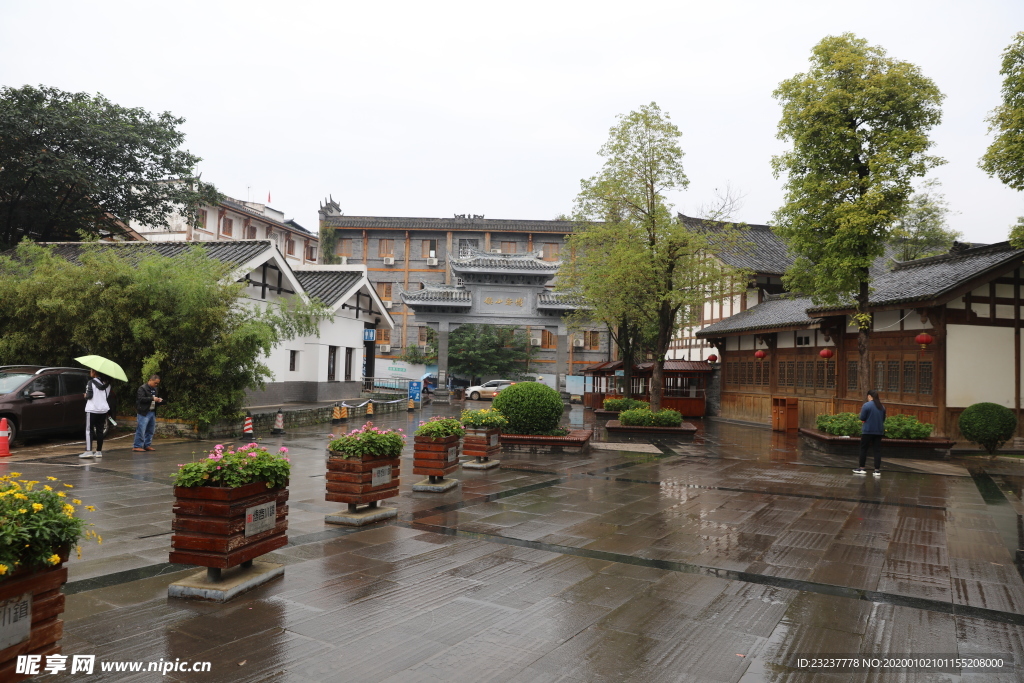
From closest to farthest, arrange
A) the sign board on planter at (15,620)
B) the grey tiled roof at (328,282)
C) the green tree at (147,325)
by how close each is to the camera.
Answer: the sign board on planter at (15,620), the green tree at (147,325), the grey tiled roof at (328,282)

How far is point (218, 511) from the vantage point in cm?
466

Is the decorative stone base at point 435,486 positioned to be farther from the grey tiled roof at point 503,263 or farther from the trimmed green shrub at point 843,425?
the grey tiled roof at point 503,263

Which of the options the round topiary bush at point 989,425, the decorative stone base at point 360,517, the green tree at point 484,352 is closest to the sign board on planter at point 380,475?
the decorative stone base at point 360,517

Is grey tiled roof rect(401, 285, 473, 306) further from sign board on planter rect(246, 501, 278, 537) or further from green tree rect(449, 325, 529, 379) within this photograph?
sign board on planter rect(246, 501, 278, 537)

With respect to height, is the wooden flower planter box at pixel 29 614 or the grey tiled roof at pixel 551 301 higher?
the grey tiled roof at pixel 551 301

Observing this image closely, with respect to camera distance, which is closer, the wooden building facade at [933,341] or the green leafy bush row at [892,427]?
the green leafy bush row at [892,427]

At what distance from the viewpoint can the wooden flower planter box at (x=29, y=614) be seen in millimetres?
2889

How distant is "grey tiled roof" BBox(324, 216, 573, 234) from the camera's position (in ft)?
164

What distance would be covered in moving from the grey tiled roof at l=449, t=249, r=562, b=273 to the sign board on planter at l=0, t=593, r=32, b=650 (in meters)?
31.1

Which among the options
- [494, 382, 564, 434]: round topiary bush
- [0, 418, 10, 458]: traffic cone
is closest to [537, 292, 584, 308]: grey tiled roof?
[494, 382, 564, 434]: round topiary bush

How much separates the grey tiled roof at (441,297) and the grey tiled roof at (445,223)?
16.8m

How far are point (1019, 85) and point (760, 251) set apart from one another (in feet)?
53.0

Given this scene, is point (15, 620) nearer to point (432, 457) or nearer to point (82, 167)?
point (432, 457)

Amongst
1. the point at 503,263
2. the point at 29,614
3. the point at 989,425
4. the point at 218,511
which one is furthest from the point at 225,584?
the point at 503,263
